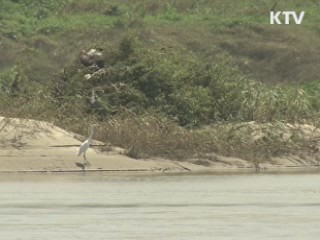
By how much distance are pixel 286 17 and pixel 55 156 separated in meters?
29.4

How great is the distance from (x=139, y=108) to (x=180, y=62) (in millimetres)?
2616

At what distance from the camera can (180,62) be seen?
3481cm

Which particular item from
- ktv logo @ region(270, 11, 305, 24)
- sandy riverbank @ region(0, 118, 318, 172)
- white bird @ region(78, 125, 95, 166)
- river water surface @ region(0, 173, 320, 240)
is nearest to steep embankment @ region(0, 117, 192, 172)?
sandy riverbank @ region(0, 118, 318, 172)

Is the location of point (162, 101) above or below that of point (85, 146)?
above

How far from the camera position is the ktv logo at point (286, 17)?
5683 centimetres

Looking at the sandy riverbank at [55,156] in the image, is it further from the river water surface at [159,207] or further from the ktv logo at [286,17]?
the ktv logo at [286,17]

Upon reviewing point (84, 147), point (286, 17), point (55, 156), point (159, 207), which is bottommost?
point (55, 156)

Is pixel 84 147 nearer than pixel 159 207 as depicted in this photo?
No

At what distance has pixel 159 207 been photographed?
2109 cm

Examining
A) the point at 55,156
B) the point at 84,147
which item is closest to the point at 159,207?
the point at 84,147

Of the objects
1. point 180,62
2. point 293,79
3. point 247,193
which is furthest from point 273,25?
point 247,193

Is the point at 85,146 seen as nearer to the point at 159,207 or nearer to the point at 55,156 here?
the point at 55,156

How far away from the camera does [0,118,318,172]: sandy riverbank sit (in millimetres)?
29328

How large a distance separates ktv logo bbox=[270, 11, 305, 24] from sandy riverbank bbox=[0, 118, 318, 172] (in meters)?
26.0
